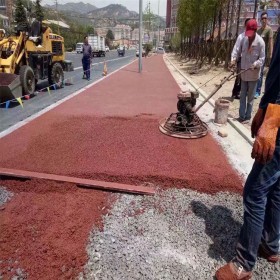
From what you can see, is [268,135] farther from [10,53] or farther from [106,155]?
[10,53]

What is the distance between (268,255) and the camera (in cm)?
249

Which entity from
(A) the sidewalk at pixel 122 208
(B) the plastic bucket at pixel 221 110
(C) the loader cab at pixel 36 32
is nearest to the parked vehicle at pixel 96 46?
(C) the loader cab at pixel 36 32

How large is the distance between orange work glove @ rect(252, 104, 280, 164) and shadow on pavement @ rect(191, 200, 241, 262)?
976 mm

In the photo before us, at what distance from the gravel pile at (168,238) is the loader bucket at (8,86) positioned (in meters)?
5.51

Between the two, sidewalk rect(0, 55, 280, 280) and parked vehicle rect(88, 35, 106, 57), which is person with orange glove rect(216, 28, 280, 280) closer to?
sidewalk rect(0, 55, 280, 280)

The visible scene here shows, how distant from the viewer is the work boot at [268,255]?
2471mm

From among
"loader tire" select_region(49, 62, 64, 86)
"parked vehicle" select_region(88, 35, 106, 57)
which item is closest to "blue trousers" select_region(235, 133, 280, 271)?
"loader tire" select_region(49, 62, 64, 86)

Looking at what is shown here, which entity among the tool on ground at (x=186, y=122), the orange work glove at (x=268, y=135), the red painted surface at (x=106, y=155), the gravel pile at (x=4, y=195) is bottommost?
the gravel pile at (x=4, y=195)

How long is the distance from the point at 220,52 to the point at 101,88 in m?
12.2

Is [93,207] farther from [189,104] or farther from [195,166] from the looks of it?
[189,104]

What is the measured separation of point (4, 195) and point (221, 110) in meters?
4.46

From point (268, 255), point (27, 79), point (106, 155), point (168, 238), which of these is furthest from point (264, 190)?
point (27, 79)

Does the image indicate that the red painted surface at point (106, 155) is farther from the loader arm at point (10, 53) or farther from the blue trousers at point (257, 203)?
the loader arm at point (10, 53)

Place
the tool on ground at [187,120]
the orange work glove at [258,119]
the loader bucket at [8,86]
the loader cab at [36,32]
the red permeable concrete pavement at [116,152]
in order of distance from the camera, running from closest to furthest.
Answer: the orange work glove at [258,119] < the red permeable concrete pavement at [116,152] < the tool on ground at [187,120] < the loader bucket at [8,86] < the loader cab at [36,32]
